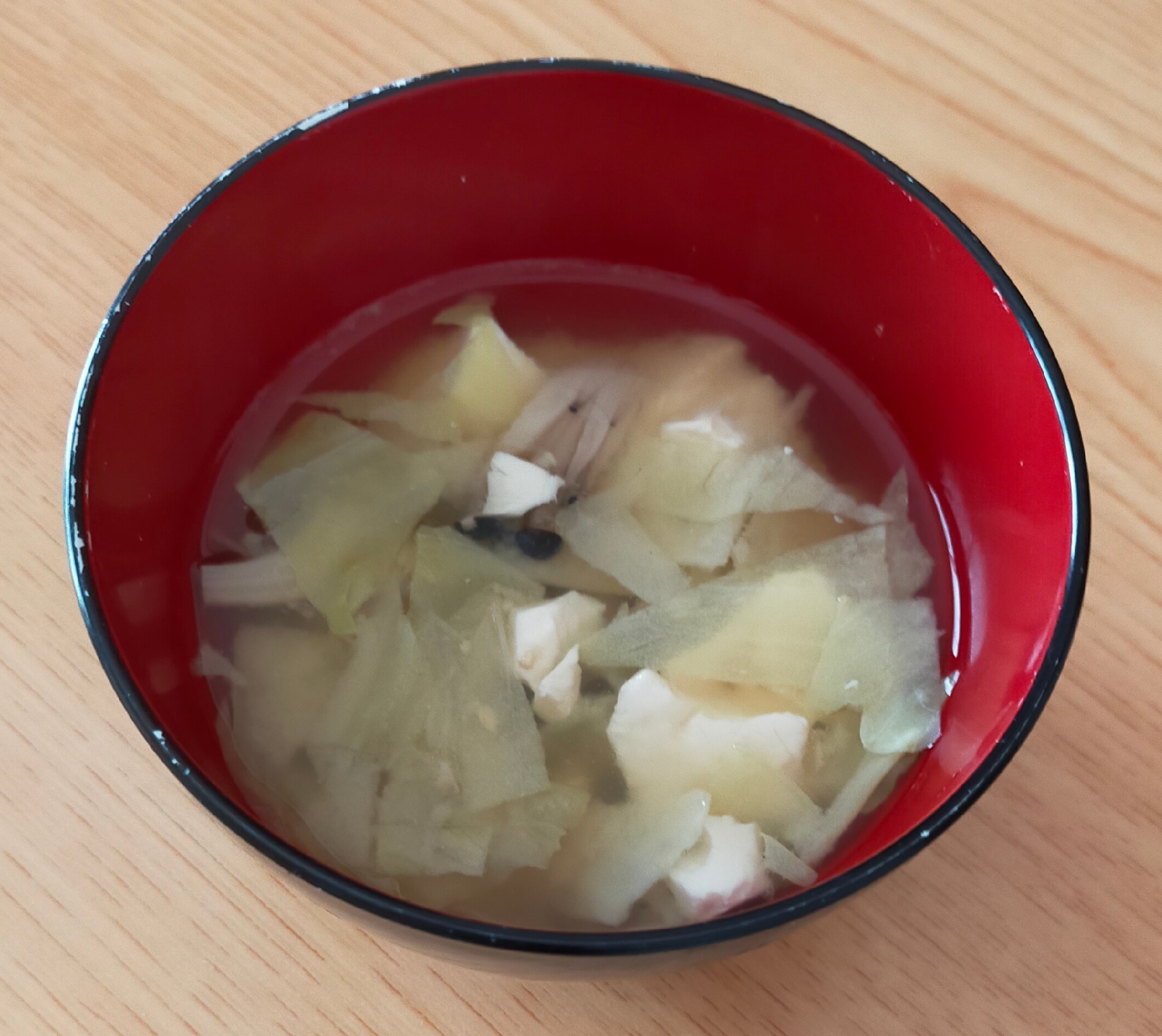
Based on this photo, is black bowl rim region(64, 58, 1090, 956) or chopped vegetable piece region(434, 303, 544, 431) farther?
chopped vegetable piece region(434, 303, 544, 431)

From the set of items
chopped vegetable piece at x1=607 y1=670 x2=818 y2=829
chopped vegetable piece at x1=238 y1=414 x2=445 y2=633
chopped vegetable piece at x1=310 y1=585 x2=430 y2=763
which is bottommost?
chopped vegetable piece at x1=310 y1=585 x2=430 y2=763

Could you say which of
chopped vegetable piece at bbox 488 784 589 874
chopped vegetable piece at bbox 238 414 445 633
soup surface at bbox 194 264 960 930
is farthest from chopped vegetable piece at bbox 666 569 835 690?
chopped vegetable piece at bbox 238 414 445 633

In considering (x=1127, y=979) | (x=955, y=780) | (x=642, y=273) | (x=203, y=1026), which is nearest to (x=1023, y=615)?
(x=955, y=780)

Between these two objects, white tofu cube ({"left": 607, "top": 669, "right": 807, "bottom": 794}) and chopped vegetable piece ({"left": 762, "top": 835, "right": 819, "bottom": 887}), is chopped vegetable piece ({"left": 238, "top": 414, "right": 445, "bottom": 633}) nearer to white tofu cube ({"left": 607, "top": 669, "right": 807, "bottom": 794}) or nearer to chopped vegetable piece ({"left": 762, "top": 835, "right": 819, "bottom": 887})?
white tofu cube ({"left": 607, "top": 669, "right": 807, "bottom": 794})

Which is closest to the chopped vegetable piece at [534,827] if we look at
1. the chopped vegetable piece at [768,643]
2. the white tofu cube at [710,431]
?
the chopped vegetable piece at [768,643]

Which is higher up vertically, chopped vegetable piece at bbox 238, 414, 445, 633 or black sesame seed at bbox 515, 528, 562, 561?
black sesame seed at bbox 515, 528, 562, 561

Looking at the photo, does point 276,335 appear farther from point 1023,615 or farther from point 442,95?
point 1023,615

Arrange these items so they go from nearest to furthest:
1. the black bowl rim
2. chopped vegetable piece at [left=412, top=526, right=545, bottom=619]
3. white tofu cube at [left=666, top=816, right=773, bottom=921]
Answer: the black bowl rim, white tofu cube at [left=666, top=816, right=773, bottom=921], chopped vegetable piece at [left=412, top=526, right=545, bottom=619]
